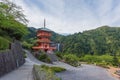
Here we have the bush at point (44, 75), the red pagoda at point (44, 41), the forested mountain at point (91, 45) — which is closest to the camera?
the bush at point (44, 75)

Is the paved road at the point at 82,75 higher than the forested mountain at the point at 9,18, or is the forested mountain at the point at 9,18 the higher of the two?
the forested mountain at the point at 9,18

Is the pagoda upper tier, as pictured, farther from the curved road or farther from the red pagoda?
the curved road

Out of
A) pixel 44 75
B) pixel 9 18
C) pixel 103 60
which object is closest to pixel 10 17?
pixel 9 18

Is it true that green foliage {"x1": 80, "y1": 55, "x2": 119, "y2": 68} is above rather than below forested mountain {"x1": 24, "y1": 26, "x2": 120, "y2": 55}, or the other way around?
below

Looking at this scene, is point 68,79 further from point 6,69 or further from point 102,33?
point 102,33

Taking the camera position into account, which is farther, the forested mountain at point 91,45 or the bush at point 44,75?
the forested mountain at point 91,45

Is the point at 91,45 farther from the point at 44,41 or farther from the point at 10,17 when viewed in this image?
the point at 10,17

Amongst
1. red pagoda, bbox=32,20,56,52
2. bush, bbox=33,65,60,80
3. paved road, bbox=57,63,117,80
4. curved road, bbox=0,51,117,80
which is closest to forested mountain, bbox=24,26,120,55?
red pagoda, bbox=32,20,56,52

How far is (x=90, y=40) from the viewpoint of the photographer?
95.8m

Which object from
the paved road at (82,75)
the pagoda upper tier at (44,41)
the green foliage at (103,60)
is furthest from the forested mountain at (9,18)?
the green foliage at (103,60)

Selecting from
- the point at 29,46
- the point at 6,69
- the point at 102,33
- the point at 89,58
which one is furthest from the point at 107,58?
the point at 6,69

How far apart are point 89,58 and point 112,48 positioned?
17.3m

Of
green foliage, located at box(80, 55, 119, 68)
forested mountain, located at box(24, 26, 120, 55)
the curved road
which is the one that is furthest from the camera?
forested mountain, located at box(24, 26, 120, 55)

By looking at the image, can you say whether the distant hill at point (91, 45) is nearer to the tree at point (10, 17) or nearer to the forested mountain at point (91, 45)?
the forested mountain at point (91, 45)
